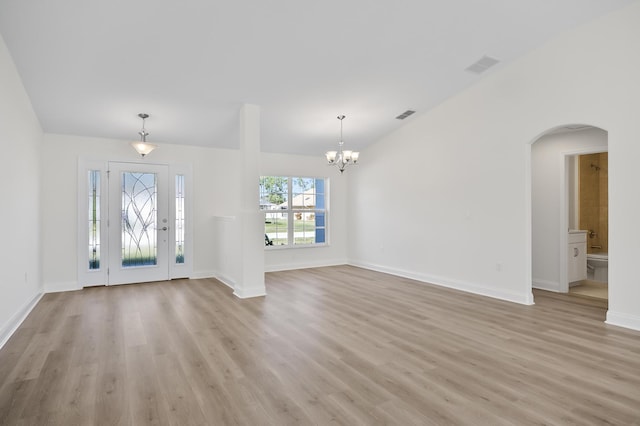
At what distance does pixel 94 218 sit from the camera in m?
6.18

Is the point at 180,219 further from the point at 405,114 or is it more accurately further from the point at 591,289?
the point at 591,289

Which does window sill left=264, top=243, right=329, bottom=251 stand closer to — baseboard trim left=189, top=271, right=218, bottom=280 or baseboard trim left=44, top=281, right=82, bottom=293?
baseboard trim left=189, top=271, right=218, bottom=280

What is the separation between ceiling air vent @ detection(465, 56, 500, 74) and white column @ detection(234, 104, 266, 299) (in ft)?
10.6

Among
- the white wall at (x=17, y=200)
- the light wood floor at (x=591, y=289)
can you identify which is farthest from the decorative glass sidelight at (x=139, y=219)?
the light wood floor at (x=591, y=289)

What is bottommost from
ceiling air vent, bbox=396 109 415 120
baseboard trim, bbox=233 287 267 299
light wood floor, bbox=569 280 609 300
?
light wood floor, bbox=569 280 609 300

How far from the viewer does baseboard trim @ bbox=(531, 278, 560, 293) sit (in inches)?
226

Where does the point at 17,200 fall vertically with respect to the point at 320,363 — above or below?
above

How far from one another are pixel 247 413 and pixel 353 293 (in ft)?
11.6

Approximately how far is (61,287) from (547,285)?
8088 millimetres

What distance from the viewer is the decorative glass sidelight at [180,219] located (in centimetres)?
686

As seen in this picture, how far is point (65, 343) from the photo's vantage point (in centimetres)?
355

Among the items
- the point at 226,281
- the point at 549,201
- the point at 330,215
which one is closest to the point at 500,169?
the point at 549,201

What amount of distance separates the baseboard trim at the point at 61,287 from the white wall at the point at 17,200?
503mm

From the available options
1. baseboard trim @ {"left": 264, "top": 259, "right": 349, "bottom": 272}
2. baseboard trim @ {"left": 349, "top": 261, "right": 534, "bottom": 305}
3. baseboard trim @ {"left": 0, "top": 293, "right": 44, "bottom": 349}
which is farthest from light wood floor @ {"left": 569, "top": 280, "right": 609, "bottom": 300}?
baseboard trim @ {"left": 0, "top": 293, "right": 44, "bottom": 349}
